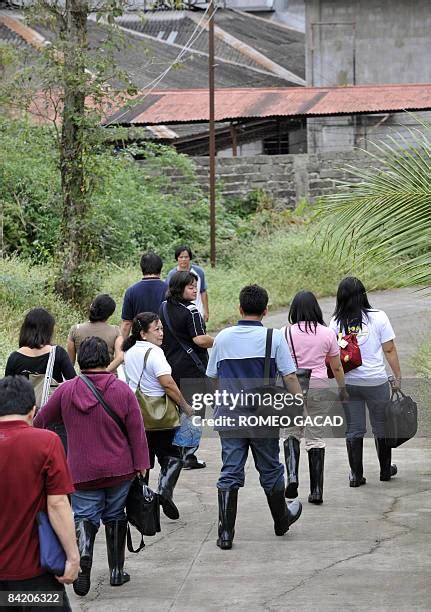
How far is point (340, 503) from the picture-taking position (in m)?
8.53

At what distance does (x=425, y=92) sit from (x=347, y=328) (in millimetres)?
18516

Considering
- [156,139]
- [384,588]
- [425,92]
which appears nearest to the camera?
[384,588]

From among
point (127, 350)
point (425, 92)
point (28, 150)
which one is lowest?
point (127, 350)

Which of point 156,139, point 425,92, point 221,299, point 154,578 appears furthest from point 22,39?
point 154,578

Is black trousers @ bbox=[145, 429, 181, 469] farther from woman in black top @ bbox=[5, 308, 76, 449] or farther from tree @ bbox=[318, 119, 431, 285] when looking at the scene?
tree @ bbox=[318, 119, 431, 285]

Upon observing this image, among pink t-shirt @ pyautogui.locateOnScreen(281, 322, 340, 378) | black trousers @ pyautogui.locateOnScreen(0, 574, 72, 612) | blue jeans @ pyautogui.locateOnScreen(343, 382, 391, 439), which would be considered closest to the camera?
black trousers @ pyautogui.locateOnScreen(0, 574, 72, 612)

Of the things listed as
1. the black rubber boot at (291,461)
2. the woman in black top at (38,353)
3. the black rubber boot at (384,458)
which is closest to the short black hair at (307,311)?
the black rubber boot at (291,461)

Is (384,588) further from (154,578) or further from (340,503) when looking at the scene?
(340,503)

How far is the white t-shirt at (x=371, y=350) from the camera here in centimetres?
884

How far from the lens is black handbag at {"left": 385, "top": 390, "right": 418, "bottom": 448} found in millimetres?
8727

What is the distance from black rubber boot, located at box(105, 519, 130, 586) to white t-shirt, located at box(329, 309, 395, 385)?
2.77 meters

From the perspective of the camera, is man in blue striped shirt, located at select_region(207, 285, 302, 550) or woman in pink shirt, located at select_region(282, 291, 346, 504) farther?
woman in pink shirt, located at select_region(282, 291, 346, 504)

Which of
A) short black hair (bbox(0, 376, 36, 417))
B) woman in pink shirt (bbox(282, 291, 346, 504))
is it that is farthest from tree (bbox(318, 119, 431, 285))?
short black hair (bbox(0, 376, 36, 417))

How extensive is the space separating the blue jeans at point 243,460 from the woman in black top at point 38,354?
1.11m
